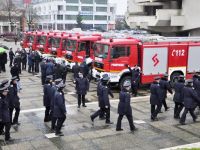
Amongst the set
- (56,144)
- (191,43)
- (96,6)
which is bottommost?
(56,144)

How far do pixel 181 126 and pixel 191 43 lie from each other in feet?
27.5

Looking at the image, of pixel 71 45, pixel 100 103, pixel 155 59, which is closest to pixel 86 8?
pixel 71 45

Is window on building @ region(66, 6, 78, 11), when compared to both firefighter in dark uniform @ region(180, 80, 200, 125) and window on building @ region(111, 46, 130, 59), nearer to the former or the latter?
window on building @ region(111, 46, 130, 59)

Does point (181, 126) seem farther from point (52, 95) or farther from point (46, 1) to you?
point (46, 1)

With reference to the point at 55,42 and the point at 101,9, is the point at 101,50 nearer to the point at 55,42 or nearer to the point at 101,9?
the point at 55,42

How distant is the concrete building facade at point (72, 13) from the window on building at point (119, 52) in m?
79.6

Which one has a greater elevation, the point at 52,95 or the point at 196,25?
the point at 196,25

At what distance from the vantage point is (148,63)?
59.1 feet

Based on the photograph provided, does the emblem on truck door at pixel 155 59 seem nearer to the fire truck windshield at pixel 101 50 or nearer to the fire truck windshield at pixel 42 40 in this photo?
the fire truck windshield at pixel 101 50

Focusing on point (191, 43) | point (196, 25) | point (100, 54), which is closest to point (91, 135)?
point (100, 54)

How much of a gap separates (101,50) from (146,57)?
2.36 m

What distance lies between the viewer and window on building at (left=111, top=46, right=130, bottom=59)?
17328 millimetres

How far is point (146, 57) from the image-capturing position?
1794cm

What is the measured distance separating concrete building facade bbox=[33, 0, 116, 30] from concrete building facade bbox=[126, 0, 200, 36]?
2178 inches
